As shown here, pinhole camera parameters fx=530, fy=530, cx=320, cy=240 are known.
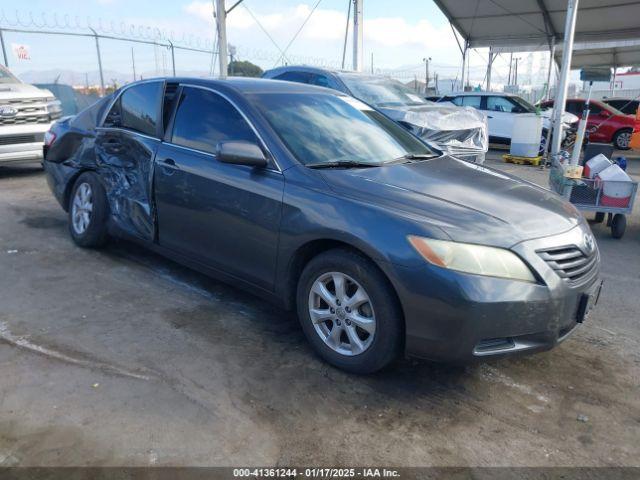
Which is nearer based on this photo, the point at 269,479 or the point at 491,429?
the point at 269,479

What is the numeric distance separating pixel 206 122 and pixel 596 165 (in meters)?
4.88

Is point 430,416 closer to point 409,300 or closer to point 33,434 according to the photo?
point 409,300

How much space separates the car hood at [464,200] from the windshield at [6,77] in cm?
833

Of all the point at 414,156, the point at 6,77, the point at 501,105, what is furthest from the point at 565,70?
the point at 6,77

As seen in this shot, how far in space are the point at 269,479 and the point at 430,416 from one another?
A: 0.93m

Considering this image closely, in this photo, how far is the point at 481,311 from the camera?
2627 millimetres

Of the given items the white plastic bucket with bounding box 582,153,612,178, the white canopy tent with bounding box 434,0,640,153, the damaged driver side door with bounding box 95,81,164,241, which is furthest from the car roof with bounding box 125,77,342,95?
the white canopy tent with bounding box 434,0,640,153

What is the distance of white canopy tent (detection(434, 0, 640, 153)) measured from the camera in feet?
53.8

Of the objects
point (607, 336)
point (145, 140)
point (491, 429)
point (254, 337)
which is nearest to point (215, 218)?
point (254, 337)

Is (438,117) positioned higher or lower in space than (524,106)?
lower

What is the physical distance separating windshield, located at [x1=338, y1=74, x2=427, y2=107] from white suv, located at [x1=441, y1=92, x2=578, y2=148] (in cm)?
613

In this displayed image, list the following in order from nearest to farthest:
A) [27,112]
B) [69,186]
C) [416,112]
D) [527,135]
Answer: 1. [69,186]
2. [416,112]
3. [27,112]
4. [527,135]

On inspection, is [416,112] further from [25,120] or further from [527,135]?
[25,120]

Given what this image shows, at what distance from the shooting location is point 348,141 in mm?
3734
